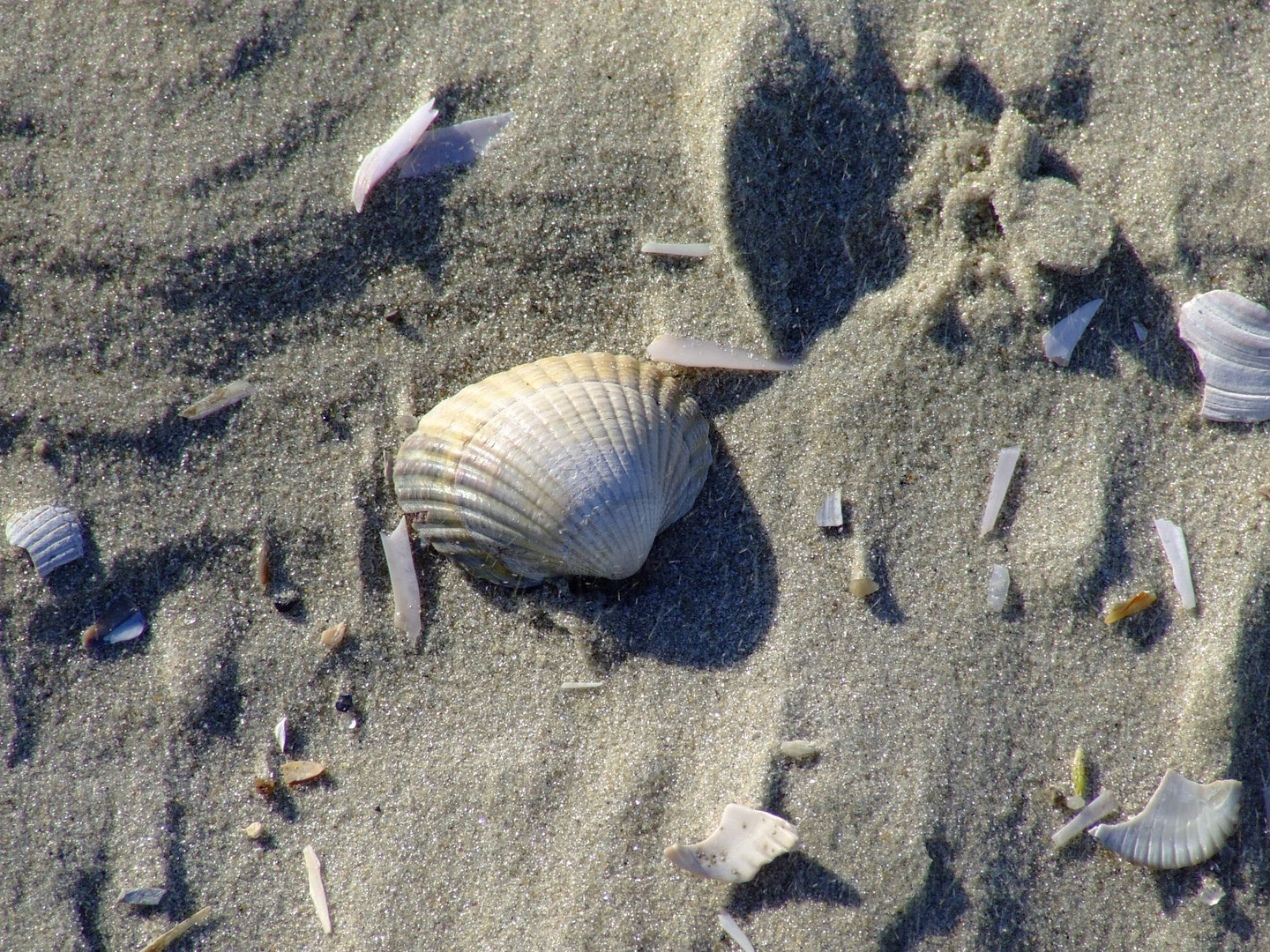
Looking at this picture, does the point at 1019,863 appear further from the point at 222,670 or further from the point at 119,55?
the point at 119,55

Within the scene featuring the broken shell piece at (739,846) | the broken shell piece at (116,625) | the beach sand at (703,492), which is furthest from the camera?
the broken shell piece at (116,625)

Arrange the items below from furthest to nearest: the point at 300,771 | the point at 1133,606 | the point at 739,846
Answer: the point at 300,771, the point at 1133,606, the point at 739,846

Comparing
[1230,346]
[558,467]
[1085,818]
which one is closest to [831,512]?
[558,467]

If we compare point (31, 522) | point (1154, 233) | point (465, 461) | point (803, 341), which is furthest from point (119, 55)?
point (1154, 233)

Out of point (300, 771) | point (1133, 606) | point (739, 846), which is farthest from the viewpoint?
point (300, 771)

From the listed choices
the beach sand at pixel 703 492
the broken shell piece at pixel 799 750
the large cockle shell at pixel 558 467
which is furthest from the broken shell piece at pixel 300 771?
the broken shell piece at pixel 799 750

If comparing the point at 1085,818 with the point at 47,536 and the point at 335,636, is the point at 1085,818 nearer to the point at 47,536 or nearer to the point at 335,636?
the point at 335,636

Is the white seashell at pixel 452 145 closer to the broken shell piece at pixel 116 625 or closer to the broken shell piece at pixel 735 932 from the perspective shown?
the broken shell piece at pixel 116 625
